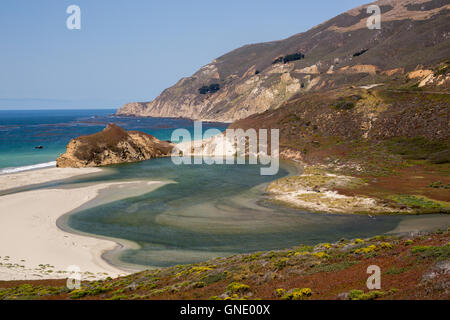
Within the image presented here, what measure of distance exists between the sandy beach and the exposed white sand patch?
30.9 ft

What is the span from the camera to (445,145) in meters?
75.7

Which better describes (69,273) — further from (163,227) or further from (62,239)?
(163,227)

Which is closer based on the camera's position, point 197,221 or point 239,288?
point 239,288

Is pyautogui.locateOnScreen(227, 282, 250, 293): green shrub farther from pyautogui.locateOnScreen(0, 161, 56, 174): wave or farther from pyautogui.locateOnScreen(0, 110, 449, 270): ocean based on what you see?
pyautogui.locateOnScreen(0, 161, 56, 174): wave

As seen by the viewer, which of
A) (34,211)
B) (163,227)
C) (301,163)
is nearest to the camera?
(163,227)

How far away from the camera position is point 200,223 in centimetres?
4425

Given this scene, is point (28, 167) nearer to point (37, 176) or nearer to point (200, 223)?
point (37, 176)

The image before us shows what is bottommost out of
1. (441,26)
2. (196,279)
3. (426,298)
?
(196,279)

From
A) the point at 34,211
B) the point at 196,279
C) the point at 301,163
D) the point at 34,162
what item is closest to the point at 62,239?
the point at 34,211

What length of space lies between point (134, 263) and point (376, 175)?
50760 mm

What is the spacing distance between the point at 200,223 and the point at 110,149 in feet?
216

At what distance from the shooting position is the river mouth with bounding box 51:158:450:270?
35969 mm

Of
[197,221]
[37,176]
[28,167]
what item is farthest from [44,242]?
[28,167]

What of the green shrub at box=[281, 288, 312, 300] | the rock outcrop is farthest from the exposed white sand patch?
the green shrub at box=[281, 288, 312, 300]
